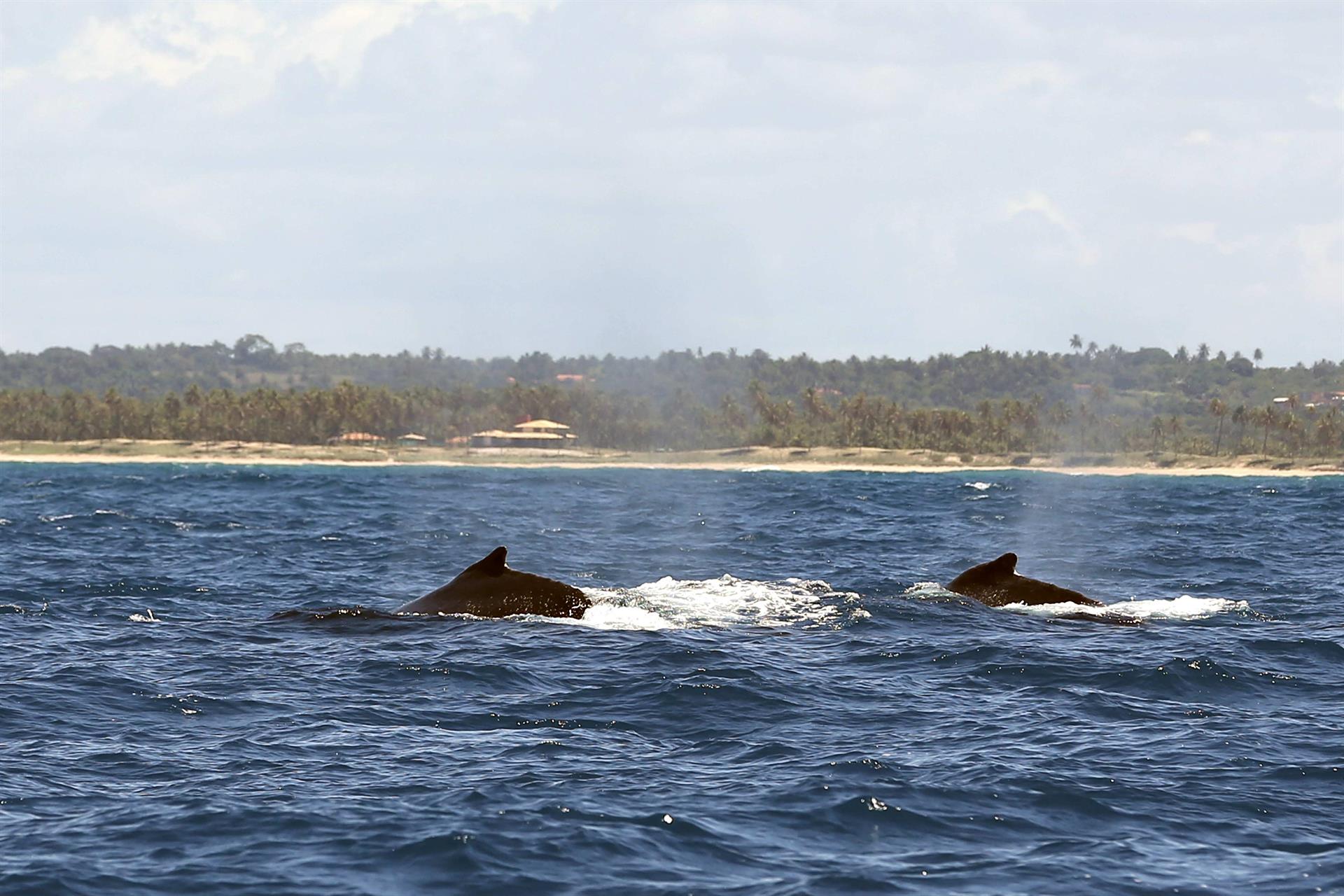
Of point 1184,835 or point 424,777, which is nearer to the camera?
Result: point 1184,835

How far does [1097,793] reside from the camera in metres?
15.4

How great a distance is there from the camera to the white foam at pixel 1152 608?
29.1m

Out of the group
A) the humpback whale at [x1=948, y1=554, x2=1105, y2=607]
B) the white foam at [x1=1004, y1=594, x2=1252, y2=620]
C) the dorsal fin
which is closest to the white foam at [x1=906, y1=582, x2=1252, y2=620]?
the white foam at [x1=1004, y1=594, x2=1252, y2=620]

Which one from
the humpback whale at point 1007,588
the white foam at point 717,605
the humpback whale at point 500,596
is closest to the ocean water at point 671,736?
the white foam at point 717,605

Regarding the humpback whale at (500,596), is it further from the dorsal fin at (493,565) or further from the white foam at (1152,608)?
the white foam at (1152,608)

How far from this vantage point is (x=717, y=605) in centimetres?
3064

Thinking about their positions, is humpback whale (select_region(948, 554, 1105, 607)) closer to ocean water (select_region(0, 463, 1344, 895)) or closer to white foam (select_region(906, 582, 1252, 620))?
white foam (select_region(906, 582, 1252, 620))

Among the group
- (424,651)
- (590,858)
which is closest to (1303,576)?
(424,651)

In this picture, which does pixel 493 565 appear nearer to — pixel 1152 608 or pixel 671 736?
pixel 671 736

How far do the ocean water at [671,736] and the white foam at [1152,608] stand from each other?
0.75 feet

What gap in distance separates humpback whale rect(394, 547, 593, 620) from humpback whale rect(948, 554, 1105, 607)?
8067mm

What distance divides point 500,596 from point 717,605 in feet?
16.1

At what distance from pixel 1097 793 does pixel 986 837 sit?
202 centimetres

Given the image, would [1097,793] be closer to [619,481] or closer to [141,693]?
[141,693]
